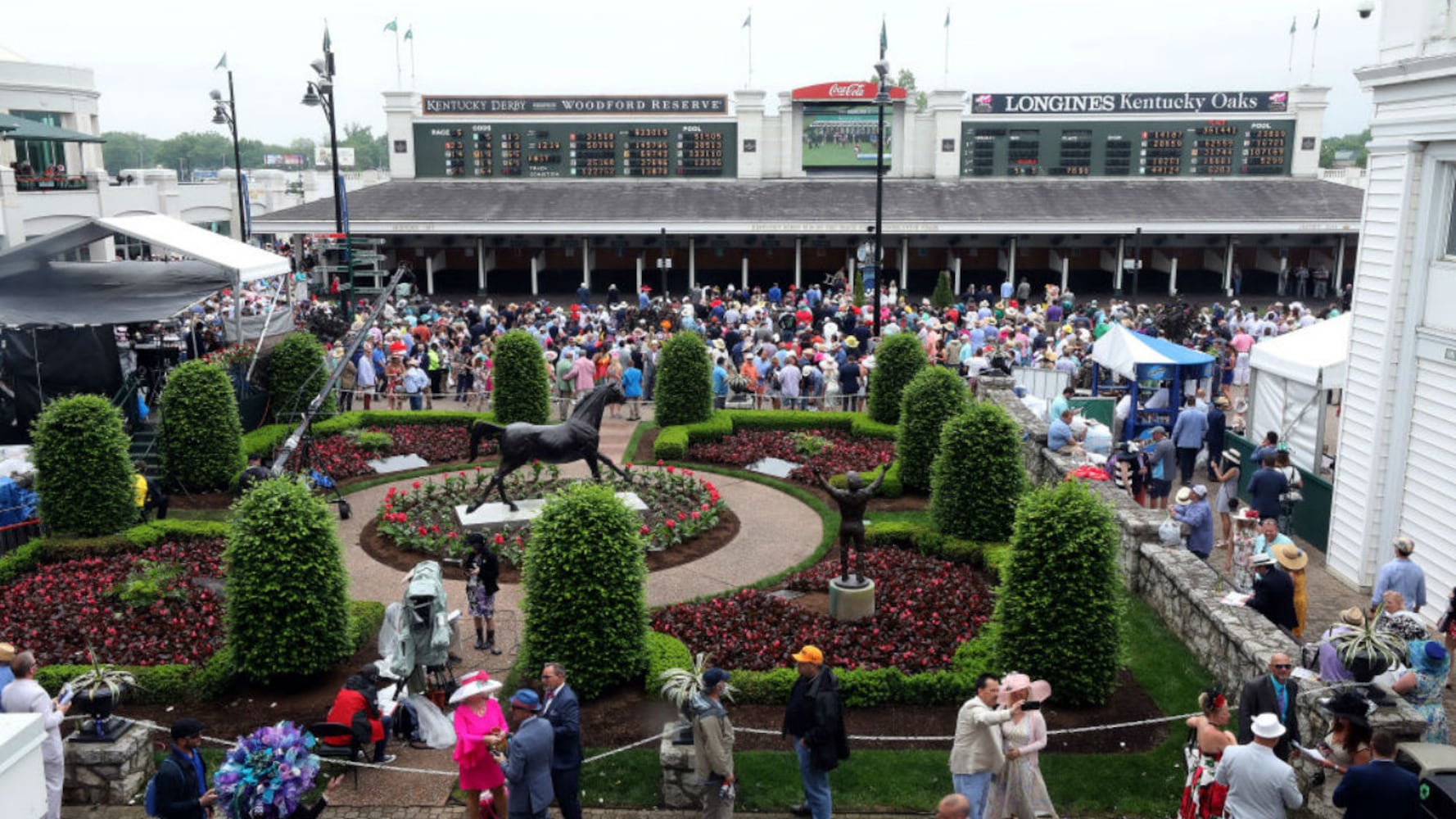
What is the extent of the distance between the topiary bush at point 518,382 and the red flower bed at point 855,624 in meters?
8.16

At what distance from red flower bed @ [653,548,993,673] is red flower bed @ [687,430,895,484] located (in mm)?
4652

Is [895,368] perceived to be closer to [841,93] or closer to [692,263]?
[692,263]

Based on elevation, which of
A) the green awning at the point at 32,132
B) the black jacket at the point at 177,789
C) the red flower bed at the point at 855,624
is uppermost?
the green awning at the point at 32,132

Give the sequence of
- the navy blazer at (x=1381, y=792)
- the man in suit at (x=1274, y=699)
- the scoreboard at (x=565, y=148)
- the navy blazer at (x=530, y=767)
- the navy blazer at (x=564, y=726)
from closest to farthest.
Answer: the navy blazer at (x=1381, y=792) < the navy blazer at (x=530, y=767) < the navy blazer at (x=564, y=726) < the man in suit at (x=1274, y=699) < the scoreboard at (x=565, y=148)

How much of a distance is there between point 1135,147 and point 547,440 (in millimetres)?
34117

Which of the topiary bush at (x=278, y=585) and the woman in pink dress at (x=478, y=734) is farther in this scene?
the topiary bush at (x=278, y=585)

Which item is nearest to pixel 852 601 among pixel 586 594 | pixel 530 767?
pixel 586 594

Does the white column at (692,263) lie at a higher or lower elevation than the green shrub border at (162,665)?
higher

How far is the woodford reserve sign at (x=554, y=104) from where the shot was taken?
41188 millimetres

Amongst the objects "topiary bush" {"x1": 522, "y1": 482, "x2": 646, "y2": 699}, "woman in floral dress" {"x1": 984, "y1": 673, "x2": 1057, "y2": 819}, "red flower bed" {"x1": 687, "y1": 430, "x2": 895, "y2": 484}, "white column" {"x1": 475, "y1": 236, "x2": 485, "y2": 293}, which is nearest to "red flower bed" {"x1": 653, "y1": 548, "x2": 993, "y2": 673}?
"topiary bush" {"x1": 522, "y1": 482, "x2": 646, "y2": 699}

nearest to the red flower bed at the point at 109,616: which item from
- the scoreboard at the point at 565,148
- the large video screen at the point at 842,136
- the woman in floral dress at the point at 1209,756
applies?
the woman in floral dress at the point at 1209,756

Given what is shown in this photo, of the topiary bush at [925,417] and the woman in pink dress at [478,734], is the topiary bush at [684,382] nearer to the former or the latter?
the topiary bush at [925,417]

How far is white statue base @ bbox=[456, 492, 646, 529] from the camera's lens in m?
14.3

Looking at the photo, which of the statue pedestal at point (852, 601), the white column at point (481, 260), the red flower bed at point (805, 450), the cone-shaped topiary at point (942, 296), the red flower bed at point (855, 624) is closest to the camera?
the red flower bed at point (855, 624)
